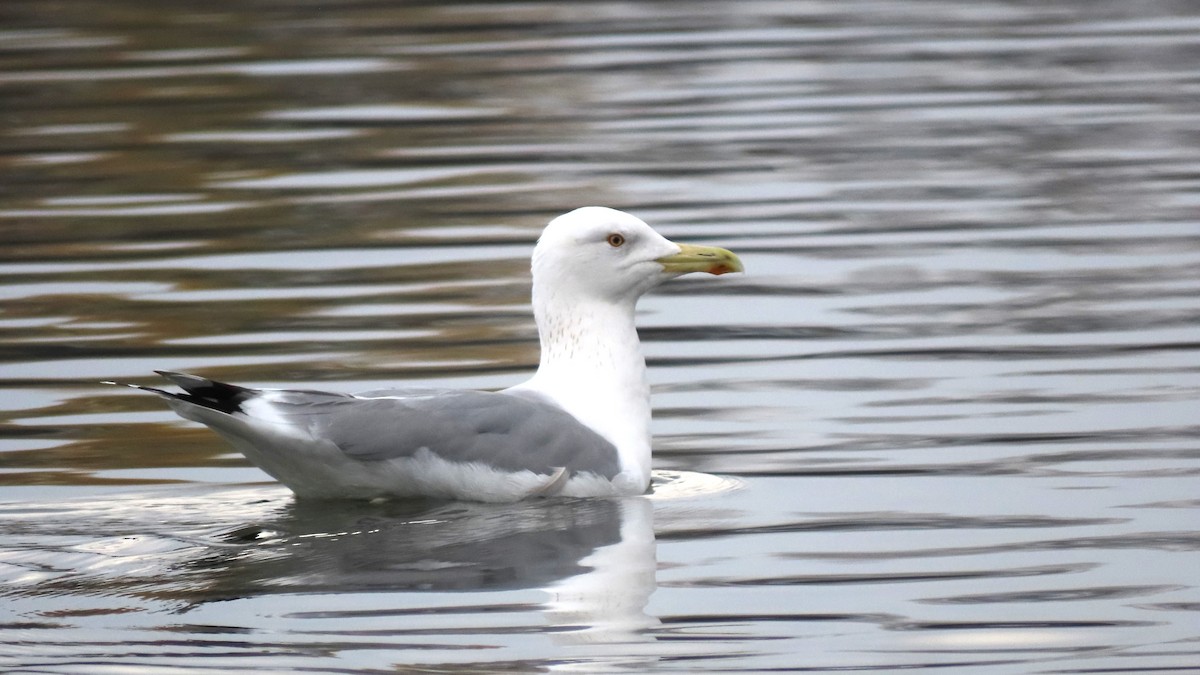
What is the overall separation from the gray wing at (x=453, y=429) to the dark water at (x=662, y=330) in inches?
6.9

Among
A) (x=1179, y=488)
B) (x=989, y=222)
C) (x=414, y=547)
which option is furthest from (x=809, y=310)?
(x=414, y=547)

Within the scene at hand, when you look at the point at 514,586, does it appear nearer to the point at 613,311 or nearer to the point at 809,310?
the point at 613,311

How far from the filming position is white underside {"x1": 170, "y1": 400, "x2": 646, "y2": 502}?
7.07 meters

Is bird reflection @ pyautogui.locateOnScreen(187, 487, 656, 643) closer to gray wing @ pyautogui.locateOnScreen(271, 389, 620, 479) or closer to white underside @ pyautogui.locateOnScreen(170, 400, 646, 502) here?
white underside @ pyautogui.locateOnScreen(170, 400, 646, 502)

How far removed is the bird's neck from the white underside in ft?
1.02

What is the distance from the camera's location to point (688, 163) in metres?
13.6

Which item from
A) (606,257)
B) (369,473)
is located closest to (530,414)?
(369,473)

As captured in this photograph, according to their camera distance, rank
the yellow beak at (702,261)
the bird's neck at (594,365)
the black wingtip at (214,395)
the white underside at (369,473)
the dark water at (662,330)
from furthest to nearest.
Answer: the yellow beak at (702,261) → the bird's neck at (594,365) → the white underside at (369,473) → the black wingtip at (214,395) → the dark water at (662,330)

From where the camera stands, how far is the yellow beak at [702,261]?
788cm

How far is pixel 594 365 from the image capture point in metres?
7.77

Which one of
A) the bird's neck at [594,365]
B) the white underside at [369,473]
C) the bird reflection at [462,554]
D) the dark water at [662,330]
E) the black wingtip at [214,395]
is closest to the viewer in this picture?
the dark water at [662,330]

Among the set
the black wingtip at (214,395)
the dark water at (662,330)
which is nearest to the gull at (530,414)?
the black wingtip at (214,395)

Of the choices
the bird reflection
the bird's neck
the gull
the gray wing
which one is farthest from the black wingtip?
the bird's neck

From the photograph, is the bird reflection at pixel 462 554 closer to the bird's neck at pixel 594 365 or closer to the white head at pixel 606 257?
the bird's neck at pixel 594 365
